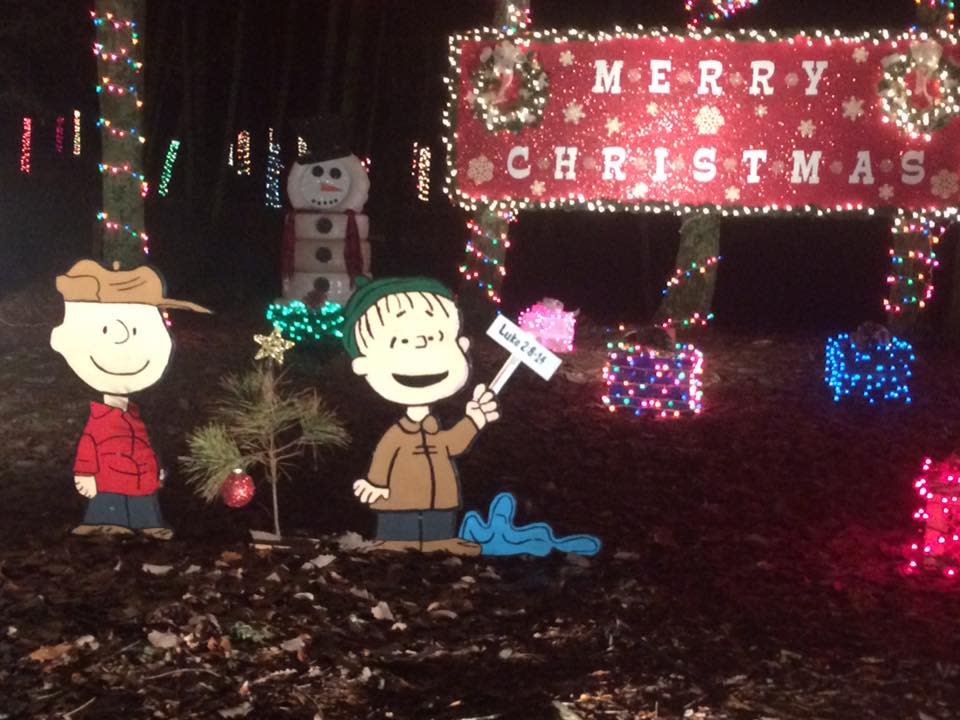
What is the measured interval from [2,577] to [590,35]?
830 cm

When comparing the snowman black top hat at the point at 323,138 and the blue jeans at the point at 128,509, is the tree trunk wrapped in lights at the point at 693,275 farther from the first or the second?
the blue jeans at the point at 128,509

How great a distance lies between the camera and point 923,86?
441 inches

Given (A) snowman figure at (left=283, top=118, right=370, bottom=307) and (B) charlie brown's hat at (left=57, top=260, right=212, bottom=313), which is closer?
(B) charlie brown's hat at (left=57, top=260, right=212, bottom=313)

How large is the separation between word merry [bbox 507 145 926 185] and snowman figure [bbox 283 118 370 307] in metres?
1.76

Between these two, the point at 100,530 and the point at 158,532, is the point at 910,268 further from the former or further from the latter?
the point at 100,530

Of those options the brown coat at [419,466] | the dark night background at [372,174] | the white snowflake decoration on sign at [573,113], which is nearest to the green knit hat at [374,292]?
the brown coat at [419,466]

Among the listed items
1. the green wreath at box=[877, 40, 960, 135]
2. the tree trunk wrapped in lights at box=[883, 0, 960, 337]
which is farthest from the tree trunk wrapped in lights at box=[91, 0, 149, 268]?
the tree trunk wrapped in lights at box=[883, 0, 960, 337]

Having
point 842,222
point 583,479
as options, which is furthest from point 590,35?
point 842,222

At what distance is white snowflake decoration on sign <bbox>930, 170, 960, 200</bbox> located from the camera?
37.7 feet

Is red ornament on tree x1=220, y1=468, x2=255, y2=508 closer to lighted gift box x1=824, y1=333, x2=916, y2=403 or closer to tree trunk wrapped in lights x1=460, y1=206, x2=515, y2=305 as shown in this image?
lighted gift box x1=824, y1=333, x2=916, y2=403

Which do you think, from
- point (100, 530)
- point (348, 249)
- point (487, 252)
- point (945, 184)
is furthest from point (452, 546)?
point (945, 184)

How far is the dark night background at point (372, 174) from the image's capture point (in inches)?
806

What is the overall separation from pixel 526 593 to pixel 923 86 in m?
7.98

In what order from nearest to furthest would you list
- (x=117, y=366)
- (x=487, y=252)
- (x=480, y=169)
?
(x=117, y=366)
(x=480, y=169)
(x=487, y=252)
